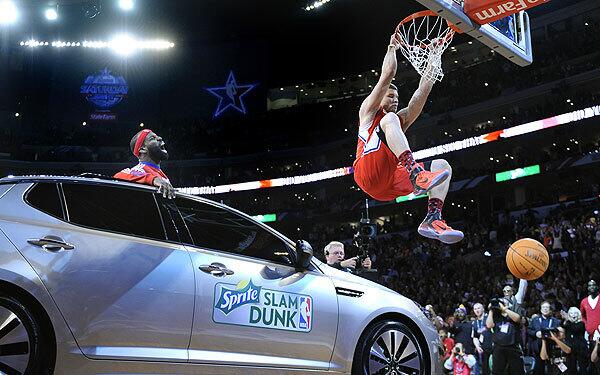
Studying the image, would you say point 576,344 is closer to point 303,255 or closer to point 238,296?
point 303,255

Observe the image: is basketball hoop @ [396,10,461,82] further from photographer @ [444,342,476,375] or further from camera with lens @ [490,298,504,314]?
photographer @ [444,342,476,375]

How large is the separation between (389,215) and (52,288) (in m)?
32.5

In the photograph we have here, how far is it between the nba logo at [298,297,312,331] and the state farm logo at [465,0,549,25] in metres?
3.02

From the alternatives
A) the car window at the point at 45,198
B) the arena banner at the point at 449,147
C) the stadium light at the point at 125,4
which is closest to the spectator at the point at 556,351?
the car window at the point at 45,198

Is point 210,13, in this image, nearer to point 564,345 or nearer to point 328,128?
point 328,128

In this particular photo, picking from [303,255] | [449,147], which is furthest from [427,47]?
[449,147]

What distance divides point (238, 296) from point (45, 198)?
4.47 feet

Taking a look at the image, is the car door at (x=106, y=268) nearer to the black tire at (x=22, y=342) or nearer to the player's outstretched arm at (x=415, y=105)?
the black tire at (x=22, y=342)

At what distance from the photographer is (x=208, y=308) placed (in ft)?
13.3

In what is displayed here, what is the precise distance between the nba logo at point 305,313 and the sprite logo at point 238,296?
0.34 m

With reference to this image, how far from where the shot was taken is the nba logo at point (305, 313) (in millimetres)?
4375

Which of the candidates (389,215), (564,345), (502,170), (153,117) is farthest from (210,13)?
(564,345)

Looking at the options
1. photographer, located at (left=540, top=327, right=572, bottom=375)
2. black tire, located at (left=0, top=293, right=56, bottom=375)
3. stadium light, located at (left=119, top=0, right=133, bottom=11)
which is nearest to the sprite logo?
black tire, located at (left=0, top=293, right=56, bottom=375)

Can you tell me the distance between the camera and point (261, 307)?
4281mm
